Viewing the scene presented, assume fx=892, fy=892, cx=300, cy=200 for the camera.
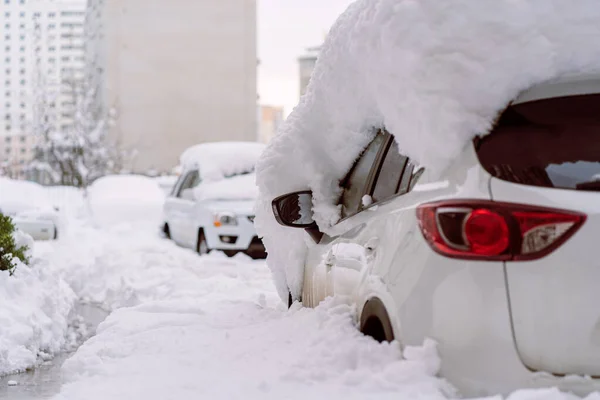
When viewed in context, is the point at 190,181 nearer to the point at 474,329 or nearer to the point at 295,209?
the point at 295,209

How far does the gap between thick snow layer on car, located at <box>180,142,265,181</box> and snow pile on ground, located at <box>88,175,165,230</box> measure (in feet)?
14.9

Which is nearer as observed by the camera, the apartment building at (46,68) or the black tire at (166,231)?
the black tire at (166,231)

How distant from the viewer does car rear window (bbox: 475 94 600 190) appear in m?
2.87

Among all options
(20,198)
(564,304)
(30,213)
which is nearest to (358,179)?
(564,304)

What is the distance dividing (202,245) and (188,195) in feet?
3.82

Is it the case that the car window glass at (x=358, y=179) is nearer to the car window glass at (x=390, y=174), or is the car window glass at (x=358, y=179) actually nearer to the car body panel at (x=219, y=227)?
the car window glass at (x=390, y=174)

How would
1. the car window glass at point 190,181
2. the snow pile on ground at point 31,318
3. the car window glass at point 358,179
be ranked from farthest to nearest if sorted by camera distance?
the car window glass at point 190,181
the snow pile on ground at point 31,318
the car window glass at point 358,179

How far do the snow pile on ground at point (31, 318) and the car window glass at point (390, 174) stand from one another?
335 centimetres

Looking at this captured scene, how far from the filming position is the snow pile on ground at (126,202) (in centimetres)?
2103

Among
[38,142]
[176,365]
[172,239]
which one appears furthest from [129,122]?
[176,365]

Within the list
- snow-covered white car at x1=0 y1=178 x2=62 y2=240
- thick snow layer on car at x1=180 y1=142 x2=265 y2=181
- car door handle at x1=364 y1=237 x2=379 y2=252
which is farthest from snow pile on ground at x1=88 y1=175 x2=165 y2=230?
car door handle at x1=364 y1=237 x2=379 y2=252

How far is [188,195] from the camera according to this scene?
1516 centimetres

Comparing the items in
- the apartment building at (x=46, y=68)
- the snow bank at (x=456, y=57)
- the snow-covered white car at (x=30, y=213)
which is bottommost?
the snow-covered white car at (x=30, y=213)

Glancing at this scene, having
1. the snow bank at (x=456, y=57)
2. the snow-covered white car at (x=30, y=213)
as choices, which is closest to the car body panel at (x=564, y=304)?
the snow bank at (x=456, y=57)
